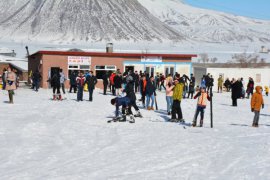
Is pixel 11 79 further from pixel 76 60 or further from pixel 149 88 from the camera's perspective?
pixel 76 60

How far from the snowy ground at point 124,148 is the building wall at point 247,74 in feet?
80.0

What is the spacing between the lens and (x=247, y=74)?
4216 cm

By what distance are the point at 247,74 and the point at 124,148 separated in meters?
32.8

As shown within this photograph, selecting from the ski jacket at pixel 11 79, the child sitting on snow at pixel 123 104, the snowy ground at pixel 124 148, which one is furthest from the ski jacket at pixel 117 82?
the child sitting on snow at pixel 123 104

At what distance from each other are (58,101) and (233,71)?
23.5m

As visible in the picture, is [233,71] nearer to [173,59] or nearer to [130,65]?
[173,59]

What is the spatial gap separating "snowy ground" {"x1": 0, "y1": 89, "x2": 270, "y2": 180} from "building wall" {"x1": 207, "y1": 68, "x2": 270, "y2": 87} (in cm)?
2440

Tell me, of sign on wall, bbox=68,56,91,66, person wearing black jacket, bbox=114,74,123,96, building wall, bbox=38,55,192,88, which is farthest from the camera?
sign on wall, bbox=68,56,91,66

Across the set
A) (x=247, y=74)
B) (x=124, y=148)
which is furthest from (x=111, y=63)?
(x=124, y=148)

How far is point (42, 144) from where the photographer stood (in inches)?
448

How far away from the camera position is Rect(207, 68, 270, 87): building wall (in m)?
41.6

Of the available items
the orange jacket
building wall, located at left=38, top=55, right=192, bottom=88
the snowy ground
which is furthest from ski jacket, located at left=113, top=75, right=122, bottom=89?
the orange jacket

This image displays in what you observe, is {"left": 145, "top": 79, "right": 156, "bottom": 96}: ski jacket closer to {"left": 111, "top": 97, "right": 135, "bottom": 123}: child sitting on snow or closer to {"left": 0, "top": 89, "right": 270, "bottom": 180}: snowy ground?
{"left": 0, "top": 89, "right": 270, "bottom": 180}: snowy ground

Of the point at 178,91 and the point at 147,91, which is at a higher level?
the point at 178,91
